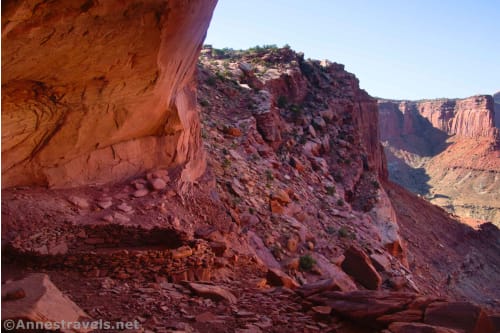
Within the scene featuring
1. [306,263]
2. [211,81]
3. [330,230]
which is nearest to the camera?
[306,263]

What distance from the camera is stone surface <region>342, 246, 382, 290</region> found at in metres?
10.2

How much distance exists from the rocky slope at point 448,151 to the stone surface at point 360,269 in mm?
45106

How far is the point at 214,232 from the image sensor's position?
329 inches

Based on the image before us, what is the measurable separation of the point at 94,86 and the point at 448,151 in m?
80.1

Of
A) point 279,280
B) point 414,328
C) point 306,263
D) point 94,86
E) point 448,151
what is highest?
point 448,151

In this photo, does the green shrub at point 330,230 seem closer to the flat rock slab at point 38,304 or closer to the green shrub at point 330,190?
the green shrub at point 330,190

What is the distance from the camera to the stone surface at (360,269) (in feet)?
33.6

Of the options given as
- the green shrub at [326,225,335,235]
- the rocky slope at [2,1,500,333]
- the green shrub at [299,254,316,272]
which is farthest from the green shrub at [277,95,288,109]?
the green shrub at [299,254,316,272]

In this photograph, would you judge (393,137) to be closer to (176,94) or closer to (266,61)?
(266,61)

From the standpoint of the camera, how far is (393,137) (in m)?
83.1

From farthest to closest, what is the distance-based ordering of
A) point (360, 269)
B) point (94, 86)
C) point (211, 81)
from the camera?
point (211, 81), point (360, 269), point (94, 86)

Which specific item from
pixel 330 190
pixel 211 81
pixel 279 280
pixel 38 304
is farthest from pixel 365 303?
pixel 211 81

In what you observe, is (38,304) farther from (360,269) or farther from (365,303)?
(360,269)

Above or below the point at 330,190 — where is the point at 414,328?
below
